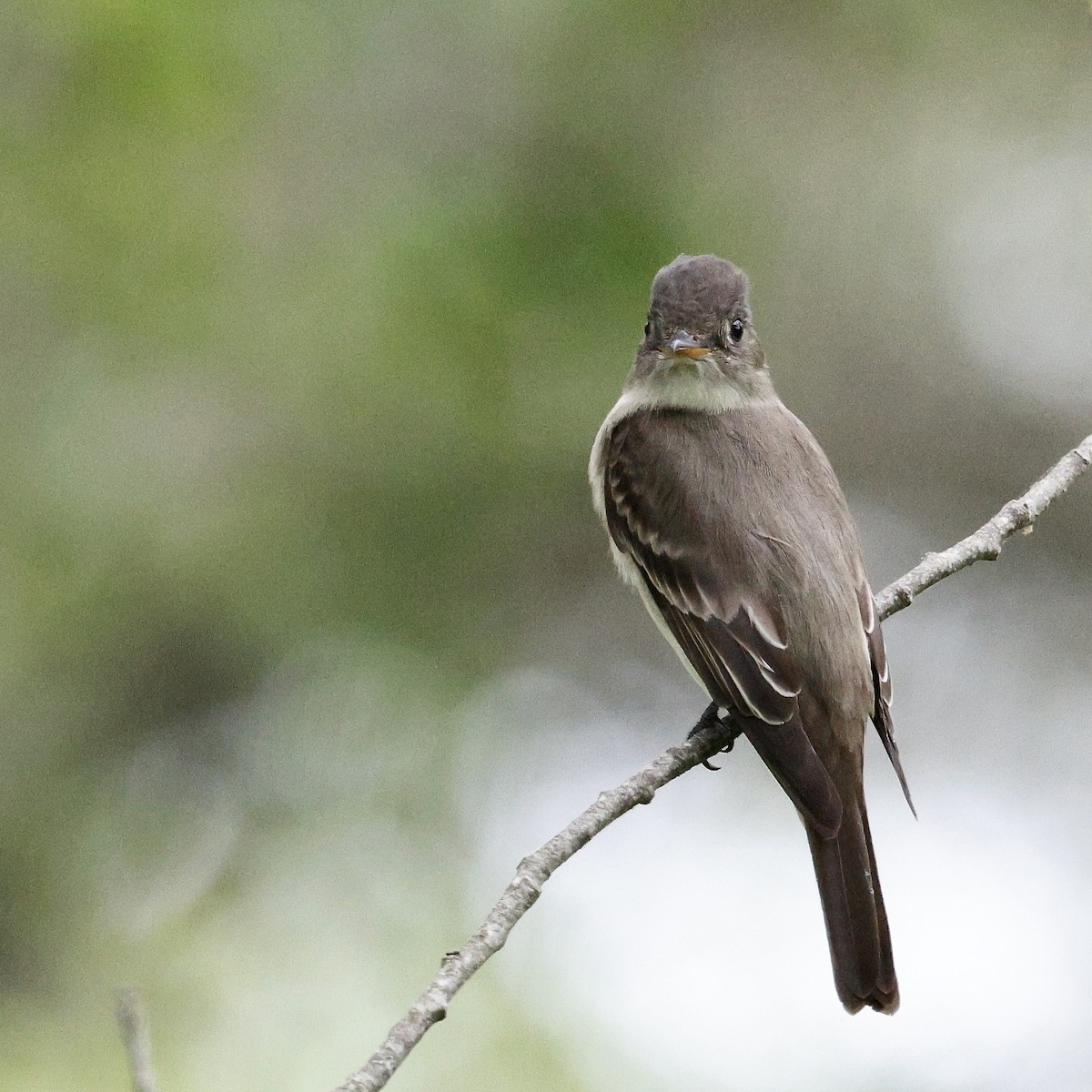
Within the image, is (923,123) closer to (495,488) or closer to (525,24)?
(525,24)

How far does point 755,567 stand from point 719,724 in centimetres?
37

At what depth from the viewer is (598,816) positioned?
268 centimetres

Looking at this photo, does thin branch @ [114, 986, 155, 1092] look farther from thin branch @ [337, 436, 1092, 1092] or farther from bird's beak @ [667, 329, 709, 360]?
bird's beak @ [667, 329, 709, 360]

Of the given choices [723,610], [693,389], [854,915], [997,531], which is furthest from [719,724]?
[693,389]

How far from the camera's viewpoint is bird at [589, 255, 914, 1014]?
3.42 meters

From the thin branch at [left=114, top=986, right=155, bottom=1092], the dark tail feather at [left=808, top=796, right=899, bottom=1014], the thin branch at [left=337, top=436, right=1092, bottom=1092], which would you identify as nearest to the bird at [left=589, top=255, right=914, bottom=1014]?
the dark tail feather at [left=808, top=796, right=899, bottom=1014]

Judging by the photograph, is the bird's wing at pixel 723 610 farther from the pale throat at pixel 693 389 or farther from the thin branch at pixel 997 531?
the thin branch at pixel 997 531

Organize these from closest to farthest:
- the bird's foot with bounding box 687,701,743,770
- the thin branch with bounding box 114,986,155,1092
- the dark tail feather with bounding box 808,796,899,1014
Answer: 1. the thin branch with bounding box 114,986,155,1092
2. the dark tail feather with bounding box 808,796,899,1014
3. the bird's foot with bounding box 687,701,743,770

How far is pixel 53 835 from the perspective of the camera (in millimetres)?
6727

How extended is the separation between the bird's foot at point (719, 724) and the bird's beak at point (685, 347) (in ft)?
2.81

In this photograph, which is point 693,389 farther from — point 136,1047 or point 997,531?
point 136,1047

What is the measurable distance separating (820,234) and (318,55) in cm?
240

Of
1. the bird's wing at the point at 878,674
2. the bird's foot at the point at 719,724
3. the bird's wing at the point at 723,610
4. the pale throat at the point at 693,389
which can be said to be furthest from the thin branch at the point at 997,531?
the pale throat at the point at 693,389

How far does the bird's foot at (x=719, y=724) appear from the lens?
3.56 metres
